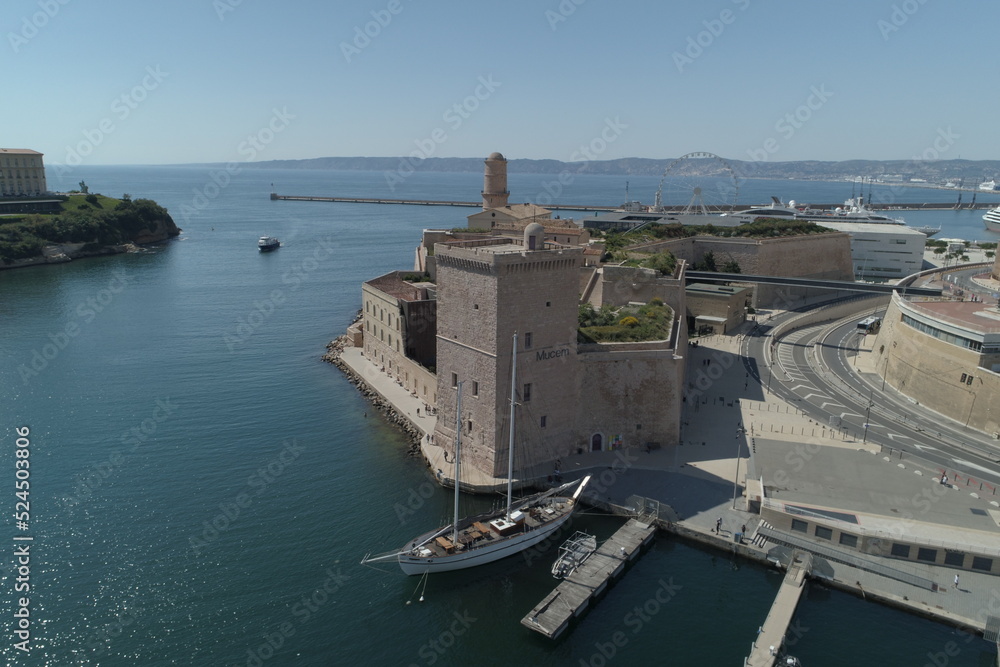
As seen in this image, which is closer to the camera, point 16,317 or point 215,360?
point 215,360

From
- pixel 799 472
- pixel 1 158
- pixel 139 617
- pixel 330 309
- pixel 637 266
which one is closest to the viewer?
pixel 139 617

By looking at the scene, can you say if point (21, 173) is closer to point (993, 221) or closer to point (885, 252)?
point (885, 252)

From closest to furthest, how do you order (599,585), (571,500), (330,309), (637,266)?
(599,585)
(571,500)
(637,266)
(330,309)

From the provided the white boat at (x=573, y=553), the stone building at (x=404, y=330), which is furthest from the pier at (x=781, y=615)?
the stone building at (x=404, y=330)

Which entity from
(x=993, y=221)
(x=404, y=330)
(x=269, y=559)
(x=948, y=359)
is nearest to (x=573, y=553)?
(x=269, y=559)

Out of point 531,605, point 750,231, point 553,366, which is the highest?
point 750,231

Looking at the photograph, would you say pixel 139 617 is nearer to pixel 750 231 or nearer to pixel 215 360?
pixel 215 360

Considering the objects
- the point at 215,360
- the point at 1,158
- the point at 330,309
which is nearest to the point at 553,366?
the point at 215,360
